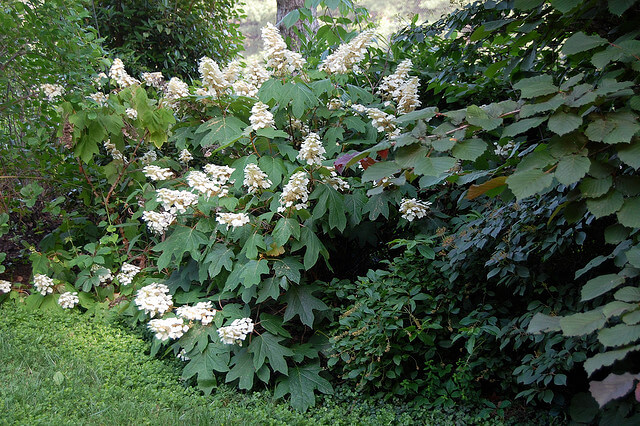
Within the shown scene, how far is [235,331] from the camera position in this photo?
9.75ft

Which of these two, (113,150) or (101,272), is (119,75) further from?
(101,272)

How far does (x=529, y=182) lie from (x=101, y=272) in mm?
3664

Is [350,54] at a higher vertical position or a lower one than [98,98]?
lower

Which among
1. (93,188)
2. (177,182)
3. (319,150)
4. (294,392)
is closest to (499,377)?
(294,392)

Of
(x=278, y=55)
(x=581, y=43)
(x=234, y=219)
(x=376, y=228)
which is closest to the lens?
(x=581, y=43)

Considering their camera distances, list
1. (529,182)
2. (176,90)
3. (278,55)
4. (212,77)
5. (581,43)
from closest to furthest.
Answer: (529,182) → (581,43) → (278,55) → (212,77) → (176,90)

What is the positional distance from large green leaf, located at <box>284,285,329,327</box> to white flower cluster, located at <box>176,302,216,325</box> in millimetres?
483

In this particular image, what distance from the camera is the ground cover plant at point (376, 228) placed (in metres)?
1.82

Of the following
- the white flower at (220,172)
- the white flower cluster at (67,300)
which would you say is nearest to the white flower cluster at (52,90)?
the white flower cluster at (67,300)

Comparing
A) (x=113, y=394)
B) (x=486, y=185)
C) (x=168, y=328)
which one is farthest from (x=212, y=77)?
(x=486, y=185)

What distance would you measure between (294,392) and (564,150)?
222cm

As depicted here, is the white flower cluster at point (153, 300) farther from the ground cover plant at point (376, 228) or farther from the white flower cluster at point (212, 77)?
the white flower cluster at point (212, 77)

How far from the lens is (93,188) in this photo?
4.46 m

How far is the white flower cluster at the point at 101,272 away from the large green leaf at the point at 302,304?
5.73 ft
